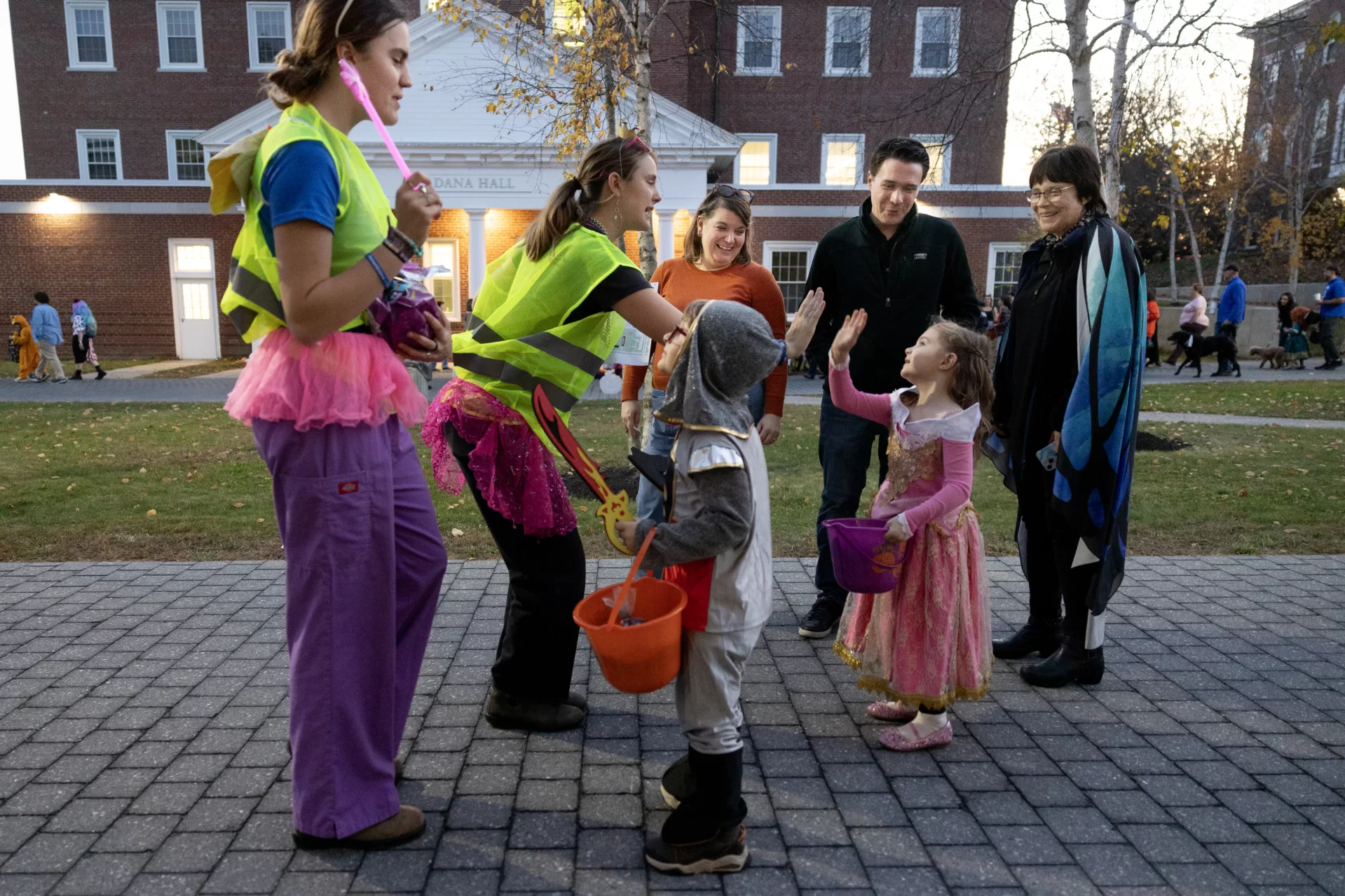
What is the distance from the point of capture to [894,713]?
3.82 m

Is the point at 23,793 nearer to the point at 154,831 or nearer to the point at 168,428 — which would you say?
the point at 154,831

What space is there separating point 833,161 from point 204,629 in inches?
1035

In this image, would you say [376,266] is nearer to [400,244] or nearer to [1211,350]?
[400,244]

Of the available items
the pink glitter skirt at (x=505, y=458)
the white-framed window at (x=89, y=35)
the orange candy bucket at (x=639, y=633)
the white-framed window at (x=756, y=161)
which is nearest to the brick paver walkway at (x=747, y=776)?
the orange candy bucket at (x=639, y=633)

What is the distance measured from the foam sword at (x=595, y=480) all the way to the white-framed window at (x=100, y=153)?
96.4 ft

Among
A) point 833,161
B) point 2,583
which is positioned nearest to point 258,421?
point 2,583

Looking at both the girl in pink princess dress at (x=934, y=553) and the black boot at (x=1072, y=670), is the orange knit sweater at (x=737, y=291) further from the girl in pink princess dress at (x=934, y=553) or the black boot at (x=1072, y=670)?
the black boot at (x=1072, y=670)

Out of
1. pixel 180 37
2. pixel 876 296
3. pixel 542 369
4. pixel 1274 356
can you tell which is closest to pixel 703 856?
pixel 542 369

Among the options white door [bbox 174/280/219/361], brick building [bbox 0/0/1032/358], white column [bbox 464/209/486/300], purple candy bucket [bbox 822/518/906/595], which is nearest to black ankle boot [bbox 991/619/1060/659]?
purple candy bucket [bbox 822/518/906/595]

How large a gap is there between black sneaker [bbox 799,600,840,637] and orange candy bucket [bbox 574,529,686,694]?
2.03m

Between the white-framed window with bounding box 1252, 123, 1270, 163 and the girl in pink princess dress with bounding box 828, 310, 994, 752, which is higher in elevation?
the white-framed window with bounding box 1252, 123, 1270, 163

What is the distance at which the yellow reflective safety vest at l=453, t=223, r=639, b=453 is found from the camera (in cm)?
324

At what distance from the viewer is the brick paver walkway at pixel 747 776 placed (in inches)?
109

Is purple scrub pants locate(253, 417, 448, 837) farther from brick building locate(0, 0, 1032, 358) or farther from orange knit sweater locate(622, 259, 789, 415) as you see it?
brick building locate(0, 0, 1032, 358)
